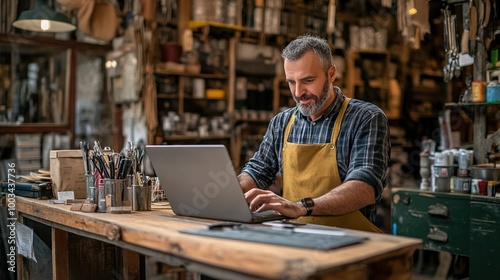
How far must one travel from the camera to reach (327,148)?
249 centimetres

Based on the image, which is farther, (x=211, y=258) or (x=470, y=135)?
(x=470, y=135)

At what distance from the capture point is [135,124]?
5.90 m

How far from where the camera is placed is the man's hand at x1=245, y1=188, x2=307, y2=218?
6.57 feet

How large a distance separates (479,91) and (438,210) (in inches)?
34.5

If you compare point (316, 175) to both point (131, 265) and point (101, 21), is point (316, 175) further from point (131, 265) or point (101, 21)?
point (101, 21)

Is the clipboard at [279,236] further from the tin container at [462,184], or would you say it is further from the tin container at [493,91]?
the tin container at [493,91]

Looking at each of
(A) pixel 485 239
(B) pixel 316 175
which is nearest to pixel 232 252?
(B) pixel 316 175

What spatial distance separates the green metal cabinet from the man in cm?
145

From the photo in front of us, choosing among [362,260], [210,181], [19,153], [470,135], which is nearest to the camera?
[362,260]

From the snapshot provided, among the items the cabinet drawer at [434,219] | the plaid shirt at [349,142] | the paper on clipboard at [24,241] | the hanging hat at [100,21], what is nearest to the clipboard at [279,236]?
the plaid shirt at [349,142]

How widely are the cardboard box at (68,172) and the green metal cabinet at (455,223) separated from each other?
2394mm

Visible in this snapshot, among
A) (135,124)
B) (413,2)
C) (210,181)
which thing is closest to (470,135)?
(413,2)

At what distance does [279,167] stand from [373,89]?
212 inches

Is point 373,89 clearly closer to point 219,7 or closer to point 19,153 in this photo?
point 219,7
